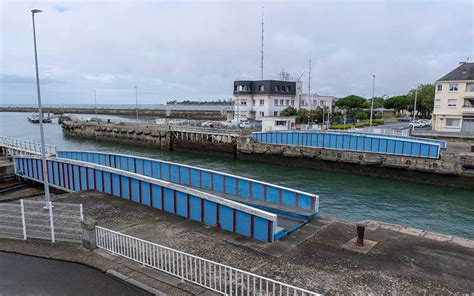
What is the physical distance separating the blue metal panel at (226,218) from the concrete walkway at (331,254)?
13.2 inches

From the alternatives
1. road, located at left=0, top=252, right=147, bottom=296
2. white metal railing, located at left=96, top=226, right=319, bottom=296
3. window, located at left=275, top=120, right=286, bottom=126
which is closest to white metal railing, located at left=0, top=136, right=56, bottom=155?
road, located at left=0, top=252, right=147, bottom=296

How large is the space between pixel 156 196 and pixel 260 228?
538 centimetres

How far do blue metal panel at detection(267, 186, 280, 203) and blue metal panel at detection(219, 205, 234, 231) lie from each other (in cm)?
397

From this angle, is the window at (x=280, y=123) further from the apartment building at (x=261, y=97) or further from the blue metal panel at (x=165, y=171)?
the blue metal panel at (x=165, y=171)

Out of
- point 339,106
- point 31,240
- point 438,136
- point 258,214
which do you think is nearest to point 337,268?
point 258,214

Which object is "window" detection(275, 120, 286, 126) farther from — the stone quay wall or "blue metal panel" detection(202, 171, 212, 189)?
"blue metal panel" detection(202, 171, 212, 189)

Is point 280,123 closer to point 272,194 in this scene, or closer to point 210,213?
point 272,194

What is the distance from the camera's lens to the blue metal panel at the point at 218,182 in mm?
17719

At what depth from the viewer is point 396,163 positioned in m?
31.5

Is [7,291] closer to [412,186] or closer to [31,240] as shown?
[31,240]

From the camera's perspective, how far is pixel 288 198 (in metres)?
15.3

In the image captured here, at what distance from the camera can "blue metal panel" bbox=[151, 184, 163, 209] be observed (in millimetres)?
14539

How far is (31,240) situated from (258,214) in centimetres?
795

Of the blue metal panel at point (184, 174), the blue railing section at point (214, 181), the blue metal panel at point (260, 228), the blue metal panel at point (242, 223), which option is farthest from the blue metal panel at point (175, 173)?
the blue metal panel at point (260, 228)
